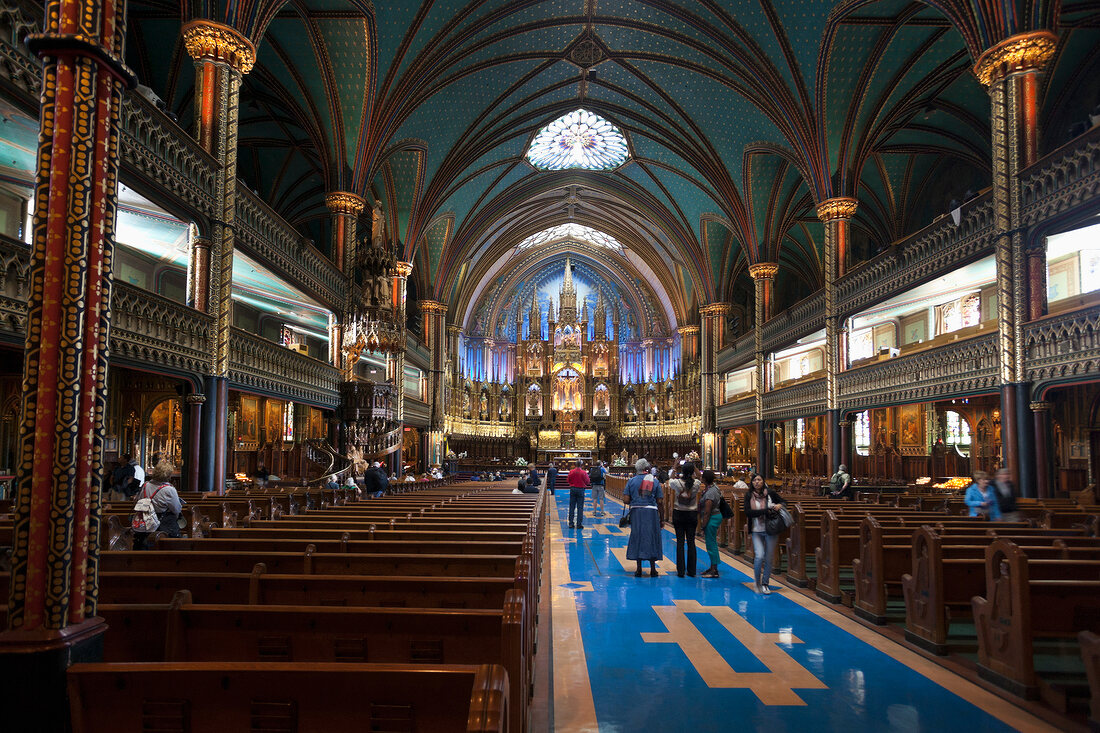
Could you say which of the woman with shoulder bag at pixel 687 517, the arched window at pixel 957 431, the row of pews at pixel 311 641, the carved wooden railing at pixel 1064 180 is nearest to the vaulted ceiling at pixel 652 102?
the carved wooden railing at pixel 1064 180

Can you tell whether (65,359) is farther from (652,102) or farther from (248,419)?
(652,102)

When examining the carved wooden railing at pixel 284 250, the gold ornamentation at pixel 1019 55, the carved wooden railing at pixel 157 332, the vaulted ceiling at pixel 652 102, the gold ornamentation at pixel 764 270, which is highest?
the vaulted ceiling at pixel 652 102

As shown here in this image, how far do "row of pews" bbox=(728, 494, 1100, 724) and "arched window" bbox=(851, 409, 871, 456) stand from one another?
18.7 meters

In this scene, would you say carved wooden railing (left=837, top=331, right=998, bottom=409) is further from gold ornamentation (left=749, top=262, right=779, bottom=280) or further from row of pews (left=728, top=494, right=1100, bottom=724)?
gold ornamentation (left=749, top=262, right=779, bottom=280)

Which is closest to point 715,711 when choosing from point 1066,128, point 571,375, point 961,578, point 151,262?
point 961,578

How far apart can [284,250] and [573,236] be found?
30.0 meters

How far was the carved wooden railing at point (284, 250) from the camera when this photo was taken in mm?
14289

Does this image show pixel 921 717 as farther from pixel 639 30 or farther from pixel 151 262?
pixel 639 30

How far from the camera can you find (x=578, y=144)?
108ft

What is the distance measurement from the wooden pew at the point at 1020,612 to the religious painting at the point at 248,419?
20.4 metres

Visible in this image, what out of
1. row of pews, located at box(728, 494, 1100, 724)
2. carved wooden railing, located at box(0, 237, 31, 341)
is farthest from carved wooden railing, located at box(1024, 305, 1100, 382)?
carved wooden railing, located at box(0, 237, 31, 341)

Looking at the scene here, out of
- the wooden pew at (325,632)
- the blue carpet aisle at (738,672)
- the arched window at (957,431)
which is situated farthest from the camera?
the arched window at (957,431)

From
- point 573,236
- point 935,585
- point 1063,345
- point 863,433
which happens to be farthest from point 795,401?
point 573,236

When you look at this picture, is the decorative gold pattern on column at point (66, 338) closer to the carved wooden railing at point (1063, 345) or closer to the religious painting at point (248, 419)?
the carved wooden railing at point (1063, 345)
